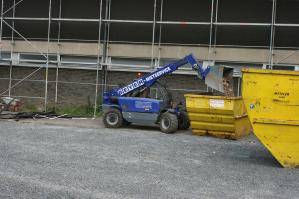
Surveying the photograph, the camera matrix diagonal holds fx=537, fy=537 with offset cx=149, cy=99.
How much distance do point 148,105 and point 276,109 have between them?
6026mm

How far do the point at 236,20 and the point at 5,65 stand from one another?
8865 millimetres

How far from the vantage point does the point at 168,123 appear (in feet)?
50.4

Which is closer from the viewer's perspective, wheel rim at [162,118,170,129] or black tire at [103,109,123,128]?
wheel rim at [162,118,170,129]

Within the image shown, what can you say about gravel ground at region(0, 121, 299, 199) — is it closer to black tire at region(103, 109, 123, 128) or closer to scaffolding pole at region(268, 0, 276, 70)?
black tire at region(103, 109, 123, 128)

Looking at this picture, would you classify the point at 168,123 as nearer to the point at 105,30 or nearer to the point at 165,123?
the point at 165,123

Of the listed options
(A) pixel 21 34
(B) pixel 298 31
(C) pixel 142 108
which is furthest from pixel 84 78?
(B) pixel 298 31

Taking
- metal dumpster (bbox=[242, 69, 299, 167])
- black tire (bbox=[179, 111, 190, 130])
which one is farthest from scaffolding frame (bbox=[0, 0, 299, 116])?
metal dumpster (bbox=[242, 69, 299, 167])

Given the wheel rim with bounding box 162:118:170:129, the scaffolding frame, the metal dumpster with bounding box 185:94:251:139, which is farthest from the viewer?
the scaffolding frame

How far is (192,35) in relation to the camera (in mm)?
18703

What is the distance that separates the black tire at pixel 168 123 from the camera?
15.3 meters

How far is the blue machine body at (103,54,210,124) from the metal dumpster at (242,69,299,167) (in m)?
5.14

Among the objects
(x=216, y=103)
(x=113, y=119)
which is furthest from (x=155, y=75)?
(x=216, y=103)

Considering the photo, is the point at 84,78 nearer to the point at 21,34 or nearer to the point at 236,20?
the point at 21,34

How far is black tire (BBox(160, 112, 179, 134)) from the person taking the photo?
1527 cm
